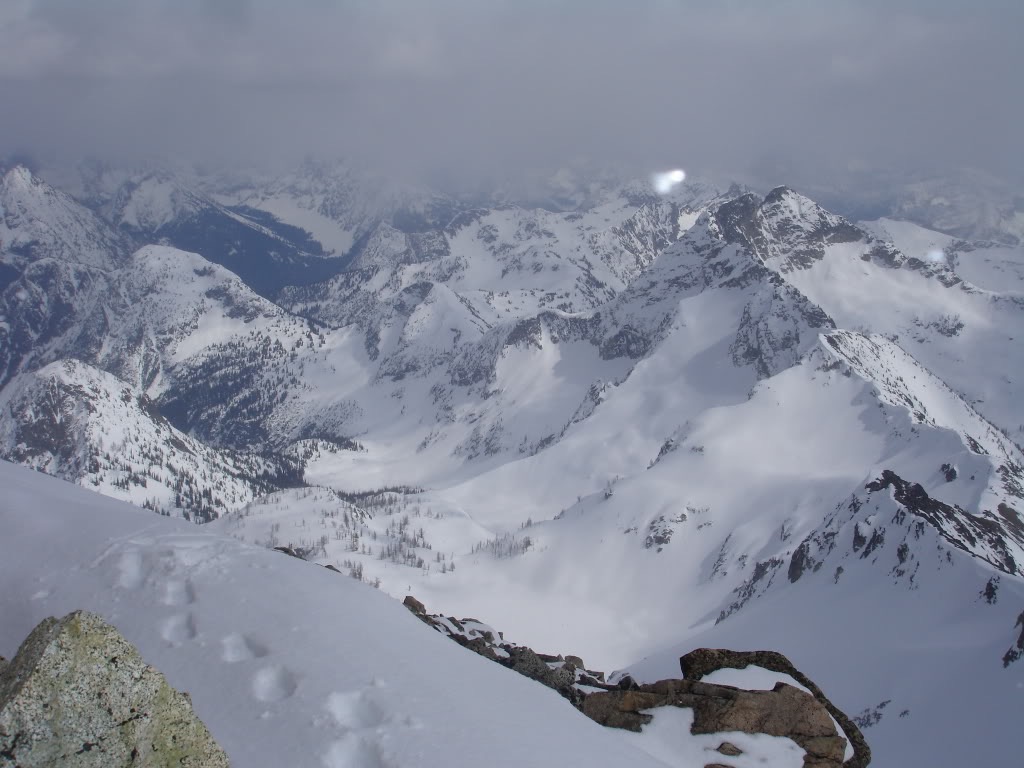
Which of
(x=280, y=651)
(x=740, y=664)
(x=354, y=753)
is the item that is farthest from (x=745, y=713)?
(x=280, y=651)

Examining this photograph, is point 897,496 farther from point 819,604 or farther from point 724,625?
point 724,625

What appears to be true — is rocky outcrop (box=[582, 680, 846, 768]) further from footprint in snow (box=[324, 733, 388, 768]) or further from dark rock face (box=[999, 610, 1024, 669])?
dark rock face (box=[999, 610, 1024, 669])

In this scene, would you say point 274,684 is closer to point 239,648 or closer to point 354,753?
point 239,648

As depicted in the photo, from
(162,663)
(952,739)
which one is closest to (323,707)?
(162,663)

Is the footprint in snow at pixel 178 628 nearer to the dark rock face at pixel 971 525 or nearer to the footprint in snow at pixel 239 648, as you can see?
the footprint in snow at pixel 239 648

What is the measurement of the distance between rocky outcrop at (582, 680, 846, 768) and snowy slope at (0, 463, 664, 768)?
13.5 feet

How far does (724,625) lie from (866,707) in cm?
4824

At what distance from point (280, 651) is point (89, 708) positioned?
20.0 feet

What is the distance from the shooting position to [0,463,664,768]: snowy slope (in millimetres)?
13664

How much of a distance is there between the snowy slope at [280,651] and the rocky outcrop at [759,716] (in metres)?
4.12

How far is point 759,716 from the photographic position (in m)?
20.8

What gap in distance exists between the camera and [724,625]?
138250mm

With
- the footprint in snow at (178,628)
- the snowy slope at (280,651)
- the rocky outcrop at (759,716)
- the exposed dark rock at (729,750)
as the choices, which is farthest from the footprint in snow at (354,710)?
the exposed dark rock at (729,750)

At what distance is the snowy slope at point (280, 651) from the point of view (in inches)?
538
